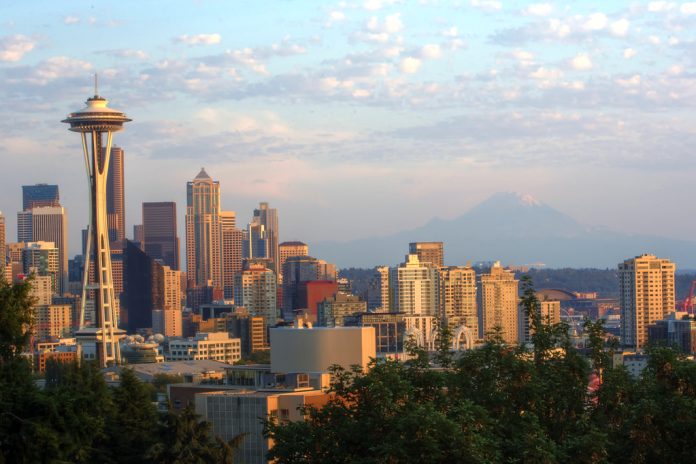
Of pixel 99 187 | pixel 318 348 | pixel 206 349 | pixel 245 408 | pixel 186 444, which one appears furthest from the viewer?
pixel 206 349

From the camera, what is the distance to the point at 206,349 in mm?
176750

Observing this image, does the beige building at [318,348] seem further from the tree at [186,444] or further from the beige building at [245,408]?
the tree at [186,444]

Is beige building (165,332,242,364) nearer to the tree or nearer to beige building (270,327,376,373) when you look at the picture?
beige building (270,327,376,373)

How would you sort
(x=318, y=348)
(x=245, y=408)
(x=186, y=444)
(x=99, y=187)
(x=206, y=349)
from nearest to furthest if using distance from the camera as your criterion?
(x=186, y=444), (x=245, y=408), (x=318, y=348), (x=99, y=187), (x=206, y=349)

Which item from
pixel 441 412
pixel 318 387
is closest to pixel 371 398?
pixel 441 412

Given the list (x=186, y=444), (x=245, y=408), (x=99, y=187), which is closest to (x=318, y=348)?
(x=245, y=408)

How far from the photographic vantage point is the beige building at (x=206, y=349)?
174375 mm

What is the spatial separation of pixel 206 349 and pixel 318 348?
382 ft

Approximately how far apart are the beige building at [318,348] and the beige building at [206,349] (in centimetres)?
10973

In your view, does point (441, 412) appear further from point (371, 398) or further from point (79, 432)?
point (79, 432)


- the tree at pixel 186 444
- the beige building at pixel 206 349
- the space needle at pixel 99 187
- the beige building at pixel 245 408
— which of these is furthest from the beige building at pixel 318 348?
the beige building at pixel 206 349

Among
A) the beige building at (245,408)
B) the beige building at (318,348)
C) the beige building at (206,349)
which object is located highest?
the beige building at (318,348)

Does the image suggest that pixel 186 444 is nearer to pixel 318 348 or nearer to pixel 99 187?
pixel 318 348

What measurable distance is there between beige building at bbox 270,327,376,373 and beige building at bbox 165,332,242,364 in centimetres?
10973
